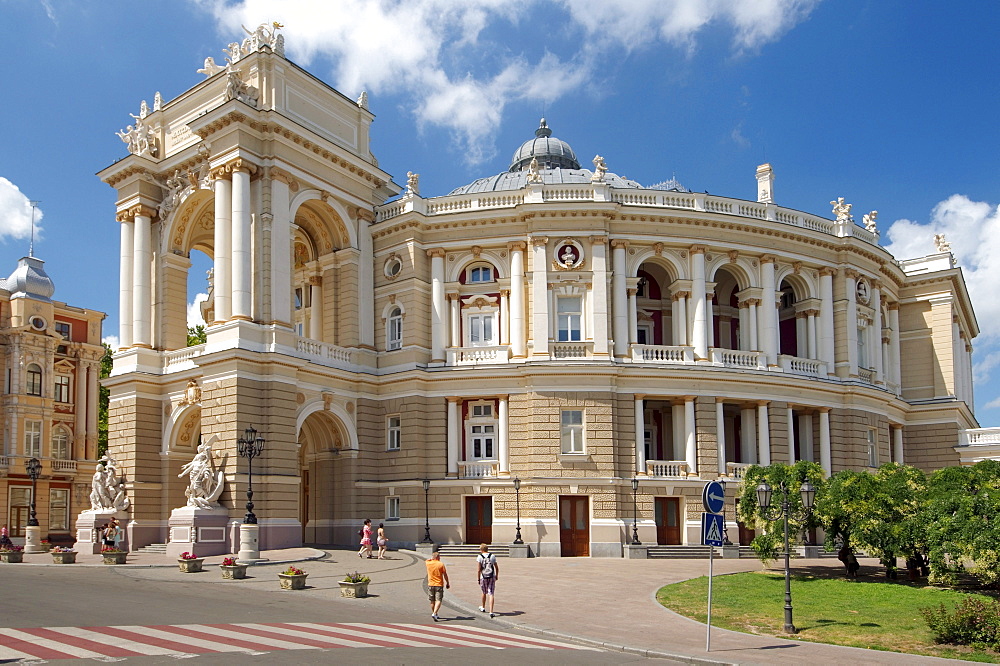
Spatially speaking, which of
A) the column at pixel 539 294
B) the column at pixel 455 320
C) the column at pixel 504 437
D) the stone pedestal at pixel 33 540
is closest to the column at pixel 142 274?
the stone pedestal at pixel 33 540

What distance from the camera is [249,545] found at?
3456 centimetres

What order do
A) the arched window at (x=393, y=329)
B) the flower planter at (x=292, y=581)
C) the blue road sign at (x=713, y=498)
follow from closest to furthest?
1. the blue road sign at (x=713, y=498)
2. the flower planter at (x=292, y=581)
3. the arched window at (x=393, y=329)

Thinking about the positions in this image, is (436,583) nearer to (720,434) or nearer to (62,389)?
(720,434)

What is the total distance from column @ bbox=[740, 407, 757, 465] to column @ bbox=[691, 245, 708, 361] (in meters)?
4.02

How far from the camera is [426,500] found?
4400 cm

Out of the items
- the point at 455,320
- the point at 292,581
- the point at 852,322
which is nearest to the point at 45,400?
the point at 455,320

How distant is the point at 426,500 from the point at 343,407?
5.96m

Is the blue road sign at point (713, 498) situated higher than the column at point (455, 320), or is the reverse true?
the column at point (455, 320)

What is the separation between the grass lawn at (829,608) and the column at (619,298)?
15.3 m

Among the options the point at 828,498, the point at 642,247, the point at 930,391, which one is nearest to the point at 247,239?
the point at 642,247

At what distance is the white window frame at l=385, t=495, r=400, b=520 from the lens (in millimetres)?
45344

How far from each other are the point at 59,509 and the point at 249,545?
4038 centimetres

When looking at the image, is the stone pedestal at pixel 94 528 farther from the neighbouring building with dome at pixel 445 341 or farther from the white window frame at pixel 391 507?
the white window frame at pixel 391 507

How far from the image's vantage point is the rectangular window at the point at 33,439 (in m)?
66.7
